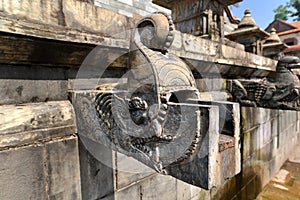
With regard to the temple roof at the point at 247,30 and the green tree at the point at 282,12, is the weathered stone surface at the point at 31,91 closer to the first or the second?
the temple roof at the point at 247,30

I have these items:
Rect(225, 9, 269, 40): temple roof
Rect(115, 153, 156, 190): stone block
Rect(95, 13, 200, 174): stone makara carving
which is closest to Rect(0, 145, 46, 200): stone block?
Rect(95, 13, 200, 174): stone makara carving

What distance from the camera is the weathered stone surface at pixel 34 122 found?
3.37 ft

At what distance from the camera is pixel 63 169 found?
1229 millimetres

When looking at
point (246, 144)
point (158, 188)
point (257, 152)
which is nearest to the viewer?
point (158, 188)

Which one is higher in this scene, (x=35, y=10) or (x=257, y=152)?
(x=35, y=10)

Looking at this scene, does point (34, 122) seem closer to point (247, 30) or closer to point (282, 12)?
point (247, 30)

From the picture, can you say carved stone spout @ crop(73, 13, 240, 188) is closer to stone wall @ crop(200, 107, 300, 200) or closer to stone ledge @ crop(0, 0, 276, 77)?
stone ledge @ crop(0, 0, 276, 77)

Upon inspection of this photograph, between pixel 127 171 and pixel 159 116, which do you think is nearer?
pixel 159 116

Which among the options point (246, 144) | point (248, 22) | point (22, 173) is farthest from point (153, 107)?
point (248, 22)

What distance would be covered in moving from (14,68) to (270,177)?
457cm

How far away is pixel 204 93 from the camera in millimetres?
2254

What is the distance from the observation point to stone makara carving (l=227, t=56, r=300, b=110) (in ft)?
8.02

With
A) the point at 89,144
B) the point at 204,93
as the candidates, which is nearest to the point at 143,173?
the point at 89,144

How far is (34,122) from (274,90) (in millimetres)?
2489
